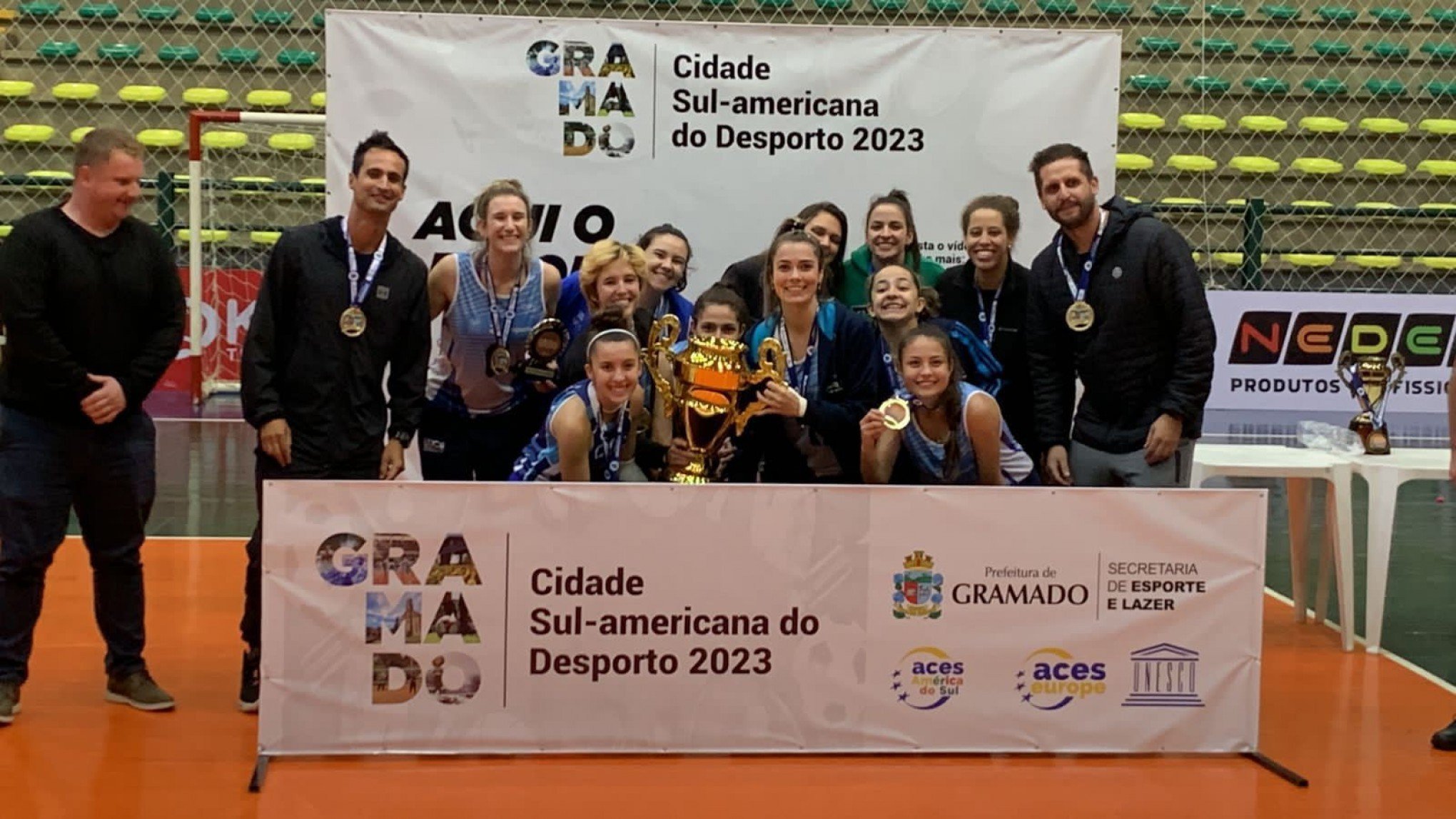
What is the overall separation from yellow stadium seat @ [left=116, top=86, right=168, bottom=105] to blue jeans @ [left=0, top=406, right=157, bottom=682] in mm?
10052

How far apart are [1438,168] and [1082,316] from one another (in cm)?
1195

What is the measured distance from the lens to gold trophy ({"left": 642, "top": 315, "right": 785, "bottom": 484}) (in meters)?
4.66

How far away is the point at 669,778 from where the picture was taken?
425 cm

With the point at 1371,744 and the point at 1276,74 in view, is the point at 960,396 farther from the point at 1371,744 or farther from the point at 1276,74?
the point at 1276,74

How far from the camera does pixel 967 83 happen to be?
5.94 metres

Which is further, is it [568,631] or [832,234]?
[832,234]

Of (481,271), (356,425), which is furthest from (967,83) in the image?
(356,425)

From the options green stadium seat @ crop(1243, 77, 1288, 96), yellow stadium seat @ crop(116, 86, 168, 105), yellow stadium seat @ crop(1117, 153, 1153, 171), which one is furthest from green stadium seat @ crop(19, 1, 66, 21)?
green stadium seat @ crop(1243, 77, 1288, 96)

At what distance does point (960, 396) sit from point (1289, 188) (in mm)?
11868

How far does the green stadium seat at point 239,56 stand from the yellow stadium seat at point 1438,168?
11.3 m

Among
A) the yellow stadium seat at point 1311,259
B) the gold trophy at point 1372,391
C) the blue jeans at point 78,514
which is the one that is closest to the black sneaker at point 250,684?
the blue jeans at point 78,514

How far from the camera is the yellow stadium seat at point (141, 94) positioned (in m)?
14.0

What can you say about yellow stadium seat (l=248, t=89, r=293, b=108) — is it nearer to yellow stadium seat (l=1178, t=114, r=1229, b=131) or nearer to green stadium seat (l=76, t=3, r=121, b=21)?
green stadium seat (l=76, t=3, r=121, b=21)

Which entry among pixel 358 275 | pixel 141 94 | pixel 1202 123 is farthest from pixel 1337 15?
pixel 358 275
